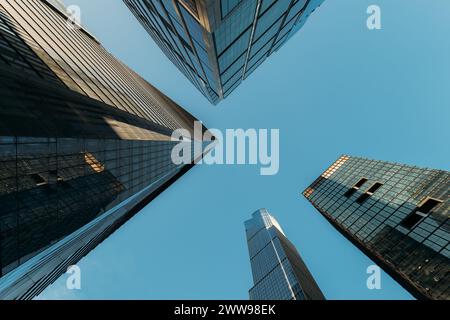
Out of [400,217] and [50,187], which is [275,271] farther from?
[50,187]

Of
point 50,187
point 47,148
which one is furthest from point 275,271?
point 47,148

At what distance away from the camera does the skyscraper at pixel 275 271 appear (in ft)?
310

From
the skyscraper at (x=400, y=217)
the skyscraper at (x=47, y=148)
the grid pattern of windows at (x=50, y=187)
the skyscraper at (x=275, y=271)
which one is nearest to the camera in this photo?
the grid pattern of windows at (x=50, y=187)

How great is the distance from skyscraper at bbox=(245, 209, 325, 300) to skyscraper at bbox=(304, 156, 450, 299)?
136 feet

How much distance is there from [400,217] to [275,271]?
76123 millimetres

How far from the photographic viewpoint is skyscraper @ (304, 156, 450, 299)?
3469cm

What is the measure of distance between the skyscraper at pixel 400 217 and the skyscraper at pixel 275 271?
41396 millimetres

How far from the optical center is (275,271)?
4353 inches

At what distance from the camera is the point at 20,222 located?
1213 centimetres

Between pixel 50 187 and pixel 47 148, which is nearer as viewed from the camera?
pixel 47 148

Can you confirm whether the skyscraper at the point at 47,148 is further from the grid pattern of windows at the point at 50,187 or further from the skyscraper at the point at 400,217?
the skyscraper at the point at 400,217

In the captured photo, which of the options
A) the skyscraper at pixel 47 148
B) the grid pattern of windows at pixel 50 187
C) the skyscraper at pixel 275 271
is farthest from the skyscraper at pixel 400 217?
the skyscraper at pixel 275 271
